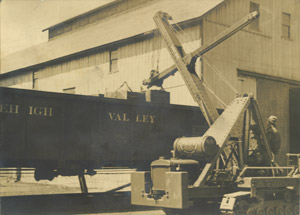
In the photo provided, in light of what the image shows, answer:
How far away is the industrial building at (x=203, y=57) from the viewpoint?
18.3m

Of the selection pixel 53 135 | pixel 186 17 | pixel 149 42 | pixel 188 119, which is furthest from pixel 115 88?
pixel 53 135

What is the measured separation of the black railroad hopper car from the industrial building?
435 cm

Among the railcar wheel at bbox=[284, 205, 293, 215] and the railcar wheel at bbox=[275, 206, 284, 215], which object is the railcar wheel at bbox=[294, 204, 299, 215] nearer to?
the railcar wheel at bbox=[284, 205, 293, 215]

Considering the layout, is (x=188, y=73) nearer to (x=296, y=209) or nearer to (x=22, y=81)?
(x=296, y=209)

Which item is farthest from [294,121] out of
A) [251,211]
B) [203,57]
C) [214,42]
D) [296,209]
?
[251,211]

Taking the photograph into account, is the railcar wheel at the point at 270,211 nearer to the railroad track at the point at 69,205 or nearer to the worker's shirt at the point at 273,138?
the worker's shirt at the point at 273,138

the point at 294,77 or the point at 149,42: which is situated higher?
the point at 149,42

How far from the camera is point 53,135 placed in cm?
1083

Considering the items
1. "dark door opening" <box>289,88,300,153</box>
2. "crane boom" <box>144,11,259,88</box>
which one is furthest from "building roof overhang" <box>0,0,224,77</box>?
"dark door opening" <box>289,88,300,153</box>

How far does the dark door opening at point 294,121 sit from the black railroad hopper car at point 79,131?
8427 mm

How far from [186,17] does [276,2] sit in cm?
546

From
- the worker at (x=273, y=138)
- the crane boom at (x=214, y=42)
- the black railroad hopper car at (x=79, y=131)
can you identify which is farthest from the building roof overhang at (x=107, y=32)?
the worker at (x=273, y=138)

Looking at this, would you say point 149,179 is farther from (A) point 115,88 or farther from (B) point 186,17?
(A) point 115,88

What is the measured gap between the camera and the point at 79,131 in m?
11.3
